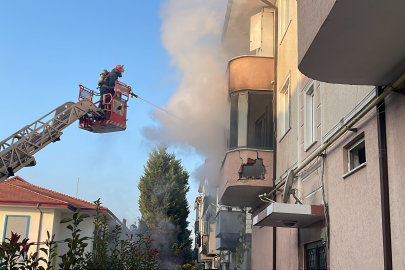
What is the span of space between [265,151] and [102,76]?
8.64m

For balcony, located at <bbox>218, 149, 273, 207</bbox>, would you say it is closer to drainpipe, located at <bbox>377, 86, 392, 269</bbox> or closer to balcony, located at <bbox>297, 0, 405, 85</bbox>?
drainpipe, located at <bbox>377, 86, 392, 269</bbox>

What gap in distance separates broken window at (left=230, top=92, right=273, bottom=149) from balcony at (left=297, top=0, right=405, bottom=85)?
6.73 meters

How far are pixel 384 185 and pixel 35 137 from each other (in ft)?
Answer: 42.1

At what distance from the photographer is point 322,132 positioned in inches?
323

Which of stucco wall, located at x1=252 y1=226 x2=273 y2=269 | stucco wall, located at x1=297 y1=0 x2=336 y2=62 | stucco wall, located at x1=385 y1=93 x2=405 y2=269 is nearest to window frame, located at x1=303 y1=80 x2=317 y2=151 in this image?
stucco wall, located at x1=385 y1=93 x2=405 y2=269

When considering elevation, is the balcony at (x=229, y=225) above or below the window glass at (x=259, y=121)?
below

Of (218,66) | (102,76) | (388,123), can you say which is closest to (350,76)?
(388,123)

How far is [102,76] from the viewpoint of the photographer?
723 inches

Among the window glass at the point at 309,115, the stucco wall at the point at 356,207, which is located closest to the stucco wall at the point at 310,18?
the stucco wall at the point at 356,207

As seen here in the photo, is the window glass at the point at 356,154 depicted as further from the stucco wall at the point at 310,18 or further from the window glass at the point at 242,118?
the window glass at the point at 242,118

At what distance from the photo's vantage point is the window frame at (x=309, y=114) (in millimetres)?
9237

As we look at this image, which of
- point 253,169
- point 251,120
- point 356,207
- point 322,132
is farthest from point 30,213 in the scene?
point 356,207

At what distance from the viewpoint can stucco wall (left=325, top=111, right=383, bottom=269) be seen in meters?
5.87

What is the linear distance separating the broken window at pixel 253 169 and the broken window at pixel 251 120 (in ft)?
1.43
